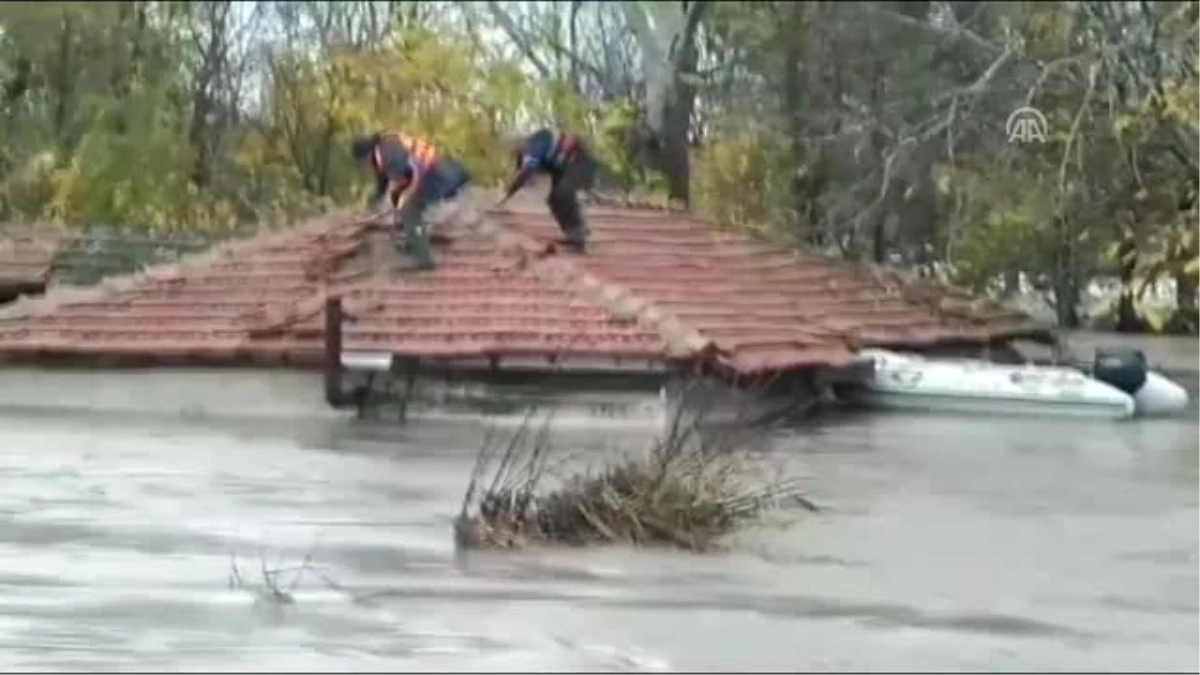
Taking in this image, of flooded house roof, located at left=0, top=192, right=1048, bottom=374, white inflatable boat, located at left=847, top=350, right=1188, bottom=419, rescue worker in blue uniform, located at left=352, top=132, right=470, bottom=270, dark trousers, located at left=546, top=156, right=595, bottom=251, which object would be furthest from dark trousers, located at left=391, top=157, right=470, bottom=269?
white inflatable boat, located at left=847, top=350, right=1188, bottom=419

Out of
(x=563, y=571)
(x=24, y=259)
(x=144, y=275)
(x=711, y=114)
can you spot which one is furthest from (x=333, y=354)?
(x=711, y=114)

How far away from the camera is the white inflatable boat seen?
92.9 feet

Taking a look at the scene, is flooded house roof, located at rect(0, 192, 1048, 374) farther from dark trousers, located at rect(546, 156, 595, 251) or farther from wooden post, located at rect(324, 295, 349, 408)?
wooden post, located at rect(324, 295, 349, 408)

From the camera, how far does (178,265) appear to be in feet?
101

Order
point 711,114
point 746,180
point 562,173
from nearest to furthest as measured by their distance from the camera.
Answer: point 562,173 < point 746,180 < point 711,114

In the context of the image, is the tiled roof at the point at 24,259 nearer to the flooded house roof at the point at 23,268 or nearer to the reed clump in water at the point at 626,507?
the flooded house roof at the point at 23,268

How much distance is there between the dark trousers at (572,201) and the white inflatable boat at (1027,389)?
3227 mm

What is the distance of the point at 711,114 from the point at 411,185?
1674cm

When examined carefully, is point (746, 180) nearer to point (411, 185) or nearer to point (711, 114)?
point (711, 114)

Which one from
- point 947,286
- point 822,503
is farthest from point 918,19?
point 822,503

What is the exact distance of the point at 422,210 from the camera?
28.9m

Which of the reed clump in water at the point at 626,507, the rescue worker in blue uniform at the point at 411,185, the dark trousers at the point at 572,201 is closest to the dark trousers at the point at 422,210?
the rescue worker in blue uniform at the point at 411,185

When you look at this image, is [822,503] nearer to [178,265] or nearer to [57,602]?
[57,602]

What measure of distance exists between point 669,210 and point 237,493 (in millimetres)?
13852
